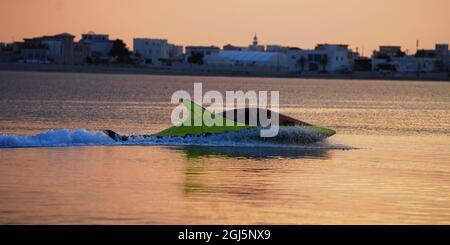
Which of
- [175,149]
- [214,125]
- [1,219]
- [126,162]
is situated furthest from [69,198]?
[214,125]

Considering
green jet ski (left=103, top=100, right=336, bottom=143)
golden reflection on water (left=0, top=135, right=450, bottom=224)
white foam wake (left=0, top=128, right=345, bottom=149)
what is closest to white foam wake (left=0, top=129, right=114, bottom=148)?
white foam wake (left=0, top=128, right=345, bottom=149)

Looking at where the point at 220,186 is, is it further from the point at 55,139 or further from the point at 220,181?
the point at 55,139

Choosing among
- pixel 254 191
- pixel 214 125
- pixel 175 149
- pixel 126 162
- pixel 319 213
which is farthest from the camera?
pixel 214 125

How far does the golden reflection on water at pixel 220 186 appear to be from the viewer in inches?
886

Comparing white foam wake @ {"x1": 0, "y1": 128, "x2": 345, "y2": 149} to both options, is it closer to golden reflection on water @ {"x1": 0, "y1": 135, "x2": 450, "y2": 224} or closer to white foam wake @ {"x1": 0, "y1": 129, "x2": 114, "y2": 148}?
white foam wake @ {"x1": 0, "y1": 129, "x2": 114, "y2": 148}

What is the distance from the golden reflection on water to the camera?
73.9 feet

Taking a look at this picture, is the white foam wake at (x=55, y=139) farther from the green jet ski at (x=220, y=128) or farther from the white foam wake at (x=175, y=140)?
the green jet ski at (x=220, y=128)

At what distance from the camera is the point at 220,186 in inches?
1046

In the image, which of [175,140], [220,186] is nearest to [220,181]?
[220,186]

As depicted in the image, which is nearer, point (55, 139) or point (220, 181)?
point (220, 181)
